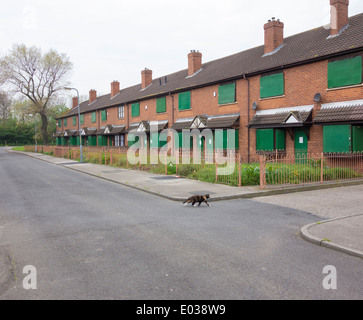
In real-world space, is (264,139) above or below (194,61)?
below

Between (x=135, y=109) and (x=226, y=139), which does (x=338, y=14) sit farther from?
(x=135, y=109)

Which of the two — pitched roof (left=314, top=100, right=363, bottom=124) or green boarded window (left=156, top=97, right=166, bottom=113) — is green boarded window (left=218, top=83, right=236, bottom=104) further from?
green boarded window (left=156, top=97, right=166, bottom=113)

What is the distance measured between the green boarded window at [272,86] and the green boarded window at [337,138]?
14.4 feet

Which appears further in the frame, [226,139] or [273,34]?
[226,139]

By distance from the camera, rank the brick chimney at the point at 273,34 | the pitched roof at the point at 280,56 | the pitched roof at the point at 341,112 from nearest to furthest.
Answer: the pitched roof at the point at 341,112
the pitched roof at the point at 280,56
the brick chimney at the point at 273,34

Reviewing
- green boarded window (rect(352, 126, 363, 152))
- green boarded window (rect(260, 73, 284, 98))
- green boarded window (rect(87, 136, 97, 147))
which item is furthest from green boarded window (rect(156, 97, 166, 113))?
green boarded window (rect(352, 126, 363, 152))

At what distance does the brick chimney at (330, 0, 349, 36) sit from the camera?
1794cm

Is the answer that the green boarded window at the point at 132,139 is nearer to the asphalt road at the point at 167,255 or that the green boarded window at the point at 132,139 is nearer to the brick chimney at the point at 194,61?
the brick chimney at the point at 194,61

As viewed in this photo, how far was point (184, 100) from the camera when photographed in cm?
2739

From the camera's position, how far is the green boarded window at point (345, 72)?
15273 millimetres

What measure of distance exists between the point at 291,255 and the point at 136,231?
3.11 m

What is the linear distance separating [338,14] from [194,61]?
45.4 ft

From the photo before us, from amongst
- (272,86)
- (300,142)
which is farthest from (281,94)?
(300,142)

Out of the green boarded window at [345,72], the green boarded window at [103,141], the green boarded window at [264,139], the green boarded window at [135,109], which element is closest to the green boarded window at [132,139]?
the green boarded window at [135,109]
